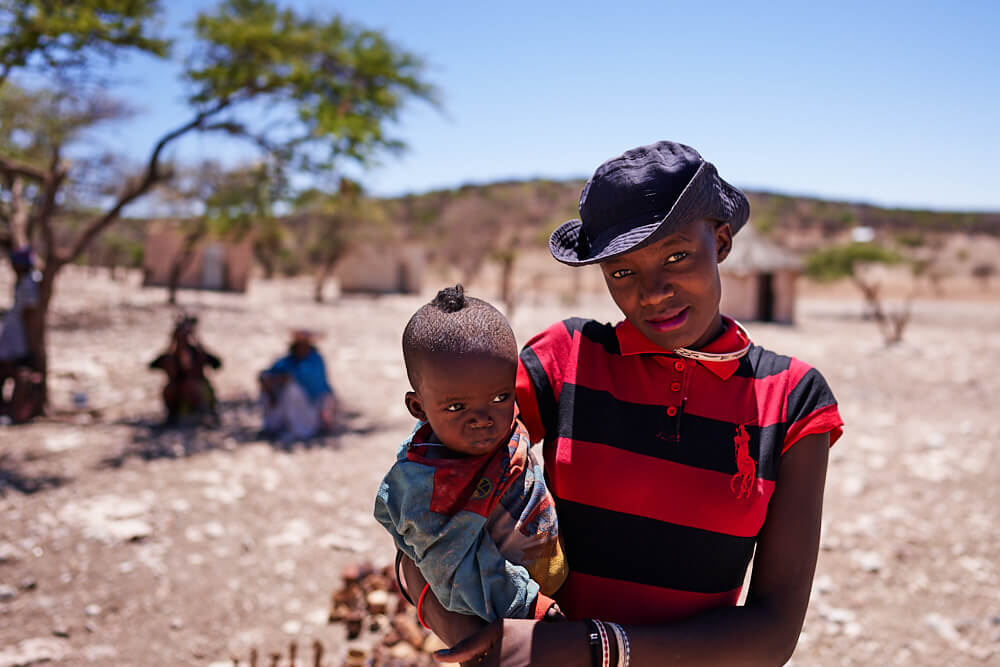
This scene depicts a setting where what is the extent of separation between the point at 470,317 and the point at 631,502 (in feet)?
1.50

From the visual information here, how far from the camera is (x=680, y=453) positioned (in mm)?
1289

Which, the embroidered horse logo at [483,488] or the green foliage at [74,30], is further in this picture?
the green foliage at [74,30]

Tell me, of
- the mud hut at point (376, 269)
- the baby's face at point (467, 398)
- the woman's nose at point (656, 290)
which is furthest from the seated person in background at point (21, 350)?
the mud hut at point (376, 269)

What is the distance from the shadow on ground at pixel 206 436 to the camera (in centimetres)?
596

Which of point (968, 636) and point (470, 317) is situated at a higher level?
point (470, 317)

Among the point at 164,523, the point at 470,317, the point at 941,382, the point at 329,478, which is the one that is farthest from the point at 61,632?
the point at 941,382

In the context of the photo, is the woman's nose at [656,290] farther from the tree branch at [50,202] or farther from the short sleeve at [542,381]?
the tree branch at [50,202]

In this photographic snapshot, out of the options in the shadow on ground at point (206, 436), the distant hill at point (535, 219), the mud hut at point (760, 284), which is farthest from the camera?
the distant hill at point (535, 219)

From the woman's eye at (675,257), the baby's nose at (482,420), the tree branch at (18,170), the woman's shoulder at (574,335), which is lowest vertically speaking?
the baby's nose at (482,420)

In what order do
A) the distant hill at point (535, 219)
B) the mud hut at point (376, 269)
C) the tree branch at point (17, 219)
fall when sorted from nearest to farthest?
the tree branch at point (17, 219)
the mud hut at point (376, 269)
the distant hill at point (535, 219)

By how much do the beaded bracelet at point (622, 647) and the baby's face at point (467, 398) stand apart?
385mm

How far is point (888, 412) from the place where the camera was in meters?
8.34

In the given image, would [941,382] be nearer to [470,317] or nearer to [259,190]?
[259,190]

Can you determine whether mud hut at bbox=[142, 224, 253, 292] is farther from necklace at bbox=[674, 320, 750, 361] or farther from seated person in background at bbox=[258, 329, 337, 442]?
necklace at bbox=[674, 320, 750, 361]
